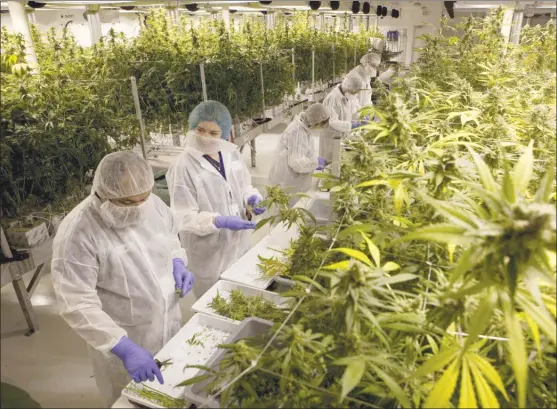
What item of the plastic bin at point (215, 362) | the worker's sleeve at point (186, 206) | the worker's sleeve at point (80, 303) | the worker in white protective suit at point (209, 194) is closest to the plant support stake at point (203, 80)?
the worker in white protective suit at point (209, 194)

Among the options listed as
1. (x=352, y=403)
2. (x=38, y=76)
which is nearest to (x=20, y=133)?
(x=38, y=76)

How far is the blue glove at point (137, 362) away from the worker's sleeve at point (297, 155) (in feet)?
7.25

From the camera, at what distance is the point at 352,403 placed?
0.90 m

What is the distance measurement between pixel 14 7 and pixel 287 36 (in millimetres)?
3769

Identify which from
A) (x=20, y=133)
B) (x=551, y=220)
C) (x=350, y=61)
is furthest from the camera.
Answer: (x=350, y=61)

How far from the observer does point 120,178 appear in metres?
1.58

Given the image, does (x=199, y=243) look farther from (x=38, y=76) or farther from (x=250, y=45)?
(x=250, y=45)

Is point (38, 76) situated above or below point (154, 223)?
above

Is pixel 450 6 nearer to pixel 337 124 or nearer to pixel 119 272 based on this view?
pixel 337 124

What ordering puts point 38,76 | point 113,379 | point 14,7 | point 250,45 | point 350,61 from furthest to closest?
1. point 350,61
2. point 250,45
3. point 14,7
4. point 38,76
5. point 113,379

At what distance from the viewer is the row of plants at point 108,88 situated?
2.19m

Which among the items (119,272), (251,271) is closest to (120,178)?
(119,272)

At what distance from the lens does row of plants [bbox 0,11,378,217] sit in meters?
2.19

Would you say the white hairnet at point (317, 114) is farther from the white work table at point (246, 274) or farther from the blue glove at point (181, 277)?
the blue glove at point (181, 277)
